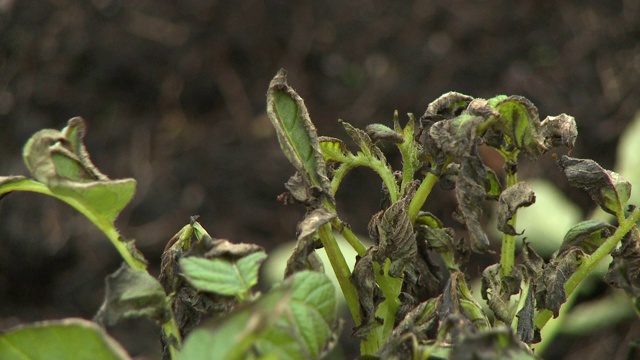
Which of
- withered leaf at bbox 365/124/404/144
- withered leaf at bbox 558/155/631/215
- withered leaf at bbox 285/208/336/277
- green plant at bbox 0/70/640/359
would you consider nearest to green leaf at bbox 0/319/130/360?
green plant at bbox 0/70/640/359

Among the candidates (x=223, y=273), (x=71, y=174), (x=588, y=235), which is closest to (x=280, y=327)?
(x=223, y=273)

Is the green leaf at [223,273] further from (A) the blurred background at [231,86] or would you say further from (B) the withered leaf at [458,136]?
(A) the blurred background at [231,86]

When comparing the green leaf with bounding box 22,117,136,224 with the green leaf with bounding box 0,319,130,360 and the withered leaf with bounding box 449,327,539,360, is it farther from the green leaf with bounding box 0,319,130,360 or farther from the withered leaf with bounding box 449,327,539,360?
the withered leaf with bounding box 449,327,539,360

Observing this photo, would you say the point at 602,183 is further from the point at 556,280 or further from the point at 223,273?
the point at 223,273

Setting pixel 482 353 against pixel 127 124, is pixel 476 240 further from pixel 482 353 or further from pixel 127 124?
pixel 127 124

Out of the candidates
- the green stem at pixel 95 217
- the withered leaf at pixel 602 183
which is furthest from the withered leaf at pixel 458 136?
the green stem at pixel 95 217

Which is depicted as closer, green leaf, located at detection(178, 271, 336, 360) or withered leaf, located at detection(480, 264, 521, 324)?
green leaf, located at detection(178, 271, 336, 360)

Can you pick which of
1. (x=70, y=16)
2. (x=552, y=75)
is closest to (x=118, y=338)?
(x=70, y=16)
